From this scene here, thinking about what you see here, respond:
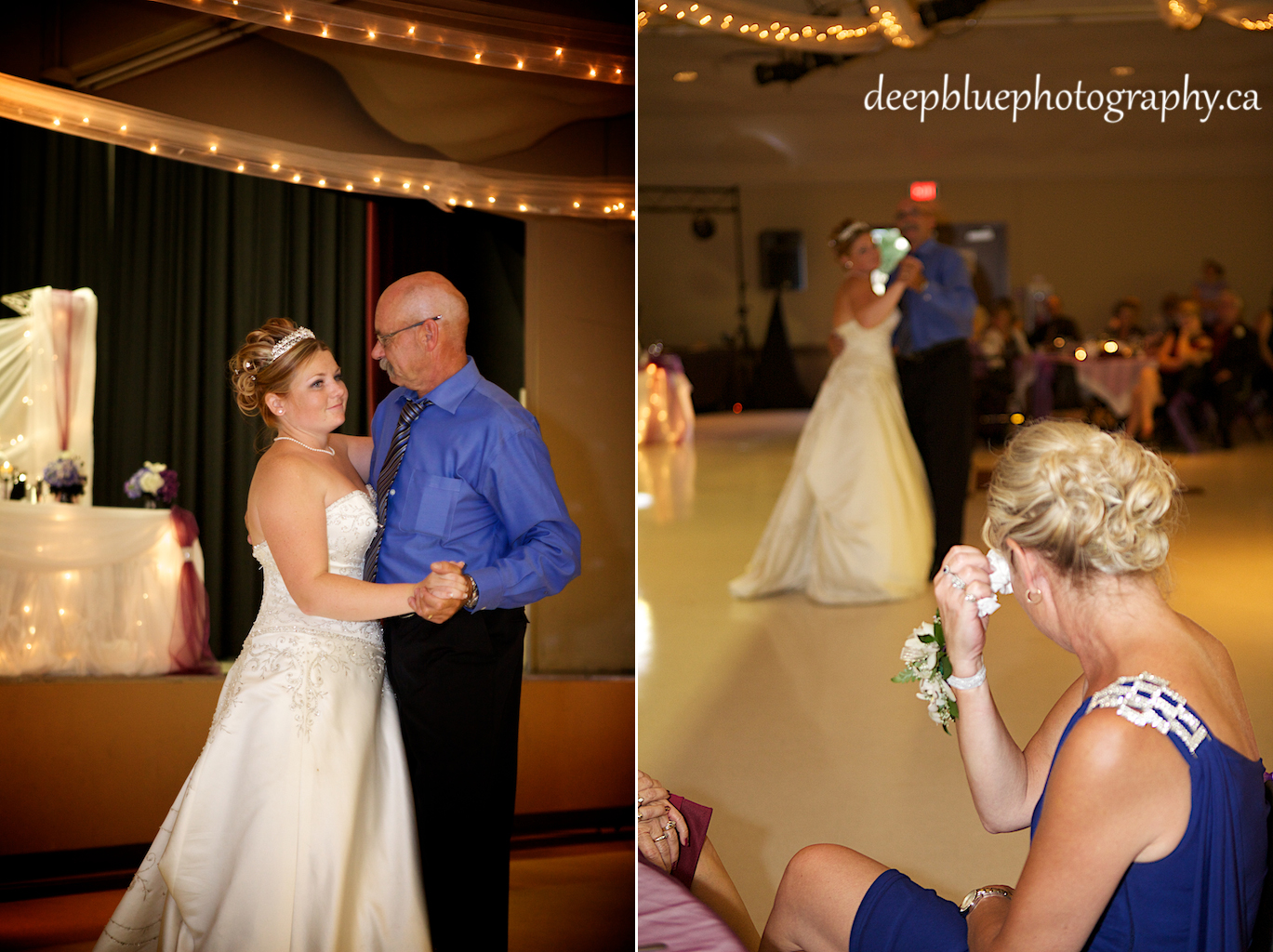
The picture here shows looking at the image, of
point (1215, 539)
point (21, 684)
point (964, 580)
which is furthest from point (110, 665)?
point (1215, 539)

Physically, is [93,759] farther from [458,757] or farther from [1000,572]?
[1000,572]

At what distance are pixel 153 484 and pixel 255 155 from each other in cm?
61

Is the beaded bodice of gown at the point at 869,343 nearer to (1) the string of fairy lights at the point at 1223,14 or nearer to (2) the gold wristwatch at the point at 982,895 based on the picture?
(1) the string of fairy lights at the point at 1223,14

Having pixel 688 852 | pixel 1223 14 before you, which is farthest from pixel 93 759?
pixel 1223 14

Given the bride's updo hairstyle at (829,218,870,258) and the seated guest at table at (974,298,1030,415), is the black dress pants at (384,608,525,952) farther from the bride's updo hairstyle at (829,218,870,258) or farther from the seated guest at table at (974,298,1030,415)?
the seated guest at table at (974,298,1030,415)

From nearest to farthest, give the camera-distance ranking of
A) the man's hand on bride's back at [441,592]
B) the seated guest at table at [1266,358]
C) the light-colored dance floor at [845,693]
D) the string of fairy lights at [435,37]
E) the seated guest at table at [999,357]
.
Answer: the man's hand on bride's back at [441,592] < the string of fairy lights at [435,37] < the light-colored dance floor at [845,693] < the seated guest at table at [999,357] < the seated guest at table at [1266,358]

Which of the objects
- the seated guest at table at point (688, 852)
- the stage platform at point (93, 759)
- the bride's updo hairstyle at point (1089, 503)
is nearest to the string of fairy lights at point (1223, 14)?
the bride's updo hairstyle at point (1089, 503)

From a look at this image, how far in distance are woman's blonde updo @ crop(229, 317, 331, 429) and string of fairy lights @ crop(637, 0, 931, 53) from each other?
→ 5.23 ft

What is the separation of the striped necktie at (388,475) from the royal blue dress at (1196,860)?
1068 mm

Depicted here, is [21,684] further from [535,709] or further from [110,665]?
[535,709]

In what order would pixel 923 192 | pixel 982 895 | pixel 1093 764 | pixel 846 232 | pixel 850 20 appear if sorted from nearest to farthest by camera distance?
pixel 1093 764 → pixel 982 895 → pixel 850 20 → pixel 846 232 → pixel 923 192

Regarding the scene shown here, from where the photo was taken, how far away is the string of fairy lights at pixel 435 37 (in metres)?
1.80

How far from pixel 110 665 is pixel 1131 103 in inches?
102

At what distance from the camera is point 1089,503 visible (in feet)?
4.42
